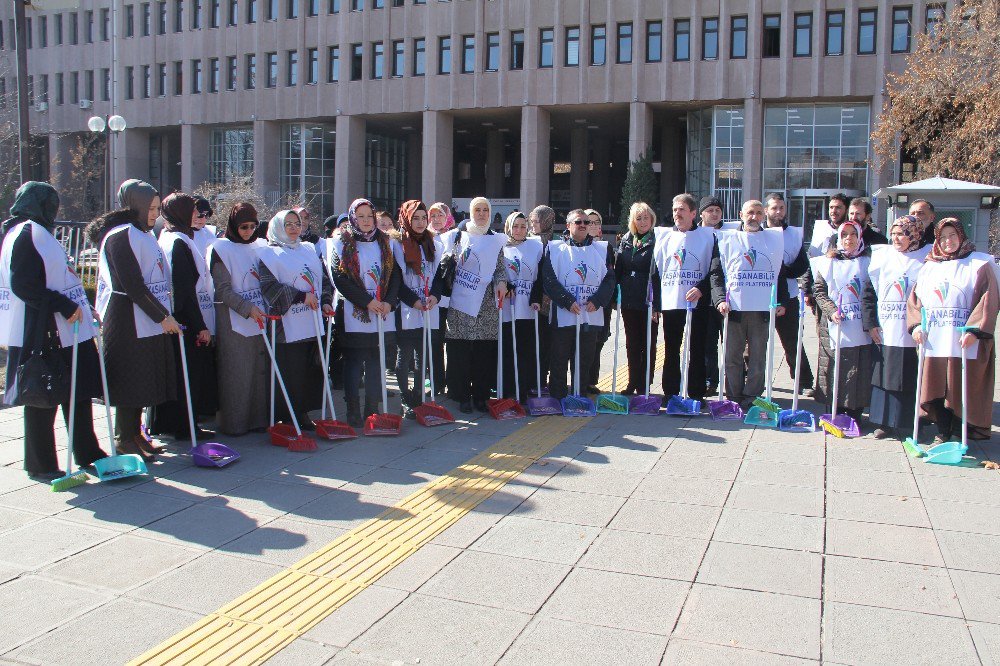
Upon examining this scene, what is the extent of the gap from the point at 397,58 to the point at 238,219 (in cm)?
3881

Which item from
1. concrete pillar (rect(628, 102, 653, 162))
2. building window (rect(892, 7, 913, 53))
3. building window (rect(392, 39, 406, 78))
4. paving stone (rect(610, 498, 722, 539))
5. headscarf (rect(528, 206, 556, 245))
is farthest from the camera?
building window (rect(392, 39, 406, 78))

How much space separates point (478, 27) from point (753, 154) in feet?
48.1

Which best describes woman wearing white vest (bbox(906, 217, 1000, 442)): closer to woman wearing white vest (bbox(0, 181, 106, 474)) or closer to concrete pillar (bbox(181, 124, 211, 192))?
woman wearing white vest (bbox(0, 181, 106, 474))

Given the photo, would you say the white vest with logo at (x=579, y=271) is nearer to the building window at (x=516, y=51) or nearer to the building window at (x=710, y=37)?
the building window at (x=710, y=37)

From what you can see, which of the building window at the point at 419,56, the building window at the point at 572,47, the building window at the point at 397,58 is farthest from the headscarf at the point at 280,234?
the building window at the point at 397,58

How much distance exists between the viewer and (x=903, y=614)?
3914 mm

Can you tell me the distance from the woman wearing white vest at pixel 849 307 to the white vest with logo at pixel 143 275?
18.4ft

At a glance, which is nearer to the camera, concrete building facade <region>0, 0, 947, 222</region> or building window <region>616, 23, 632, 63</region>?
concrete building facade <region>0, 0, 947, 222</region>

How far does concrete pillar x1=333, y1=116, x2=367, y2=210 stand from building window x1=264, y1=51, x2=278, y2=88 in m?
5.03

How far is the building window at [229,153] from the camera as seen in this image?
48312mm

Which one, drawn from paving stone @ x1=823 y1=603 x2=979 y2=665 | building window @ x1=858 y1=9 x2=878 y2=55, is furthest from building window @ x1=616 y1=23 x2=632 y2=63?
paving stone @ x1=823 y1=603 x2=979 y2=665

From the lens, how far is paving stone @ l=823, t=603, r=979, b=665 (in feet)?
11.5

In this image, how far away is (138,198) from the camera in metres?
6.21

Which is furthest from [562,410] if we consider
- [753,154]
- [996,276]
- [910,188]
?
[753,154]
